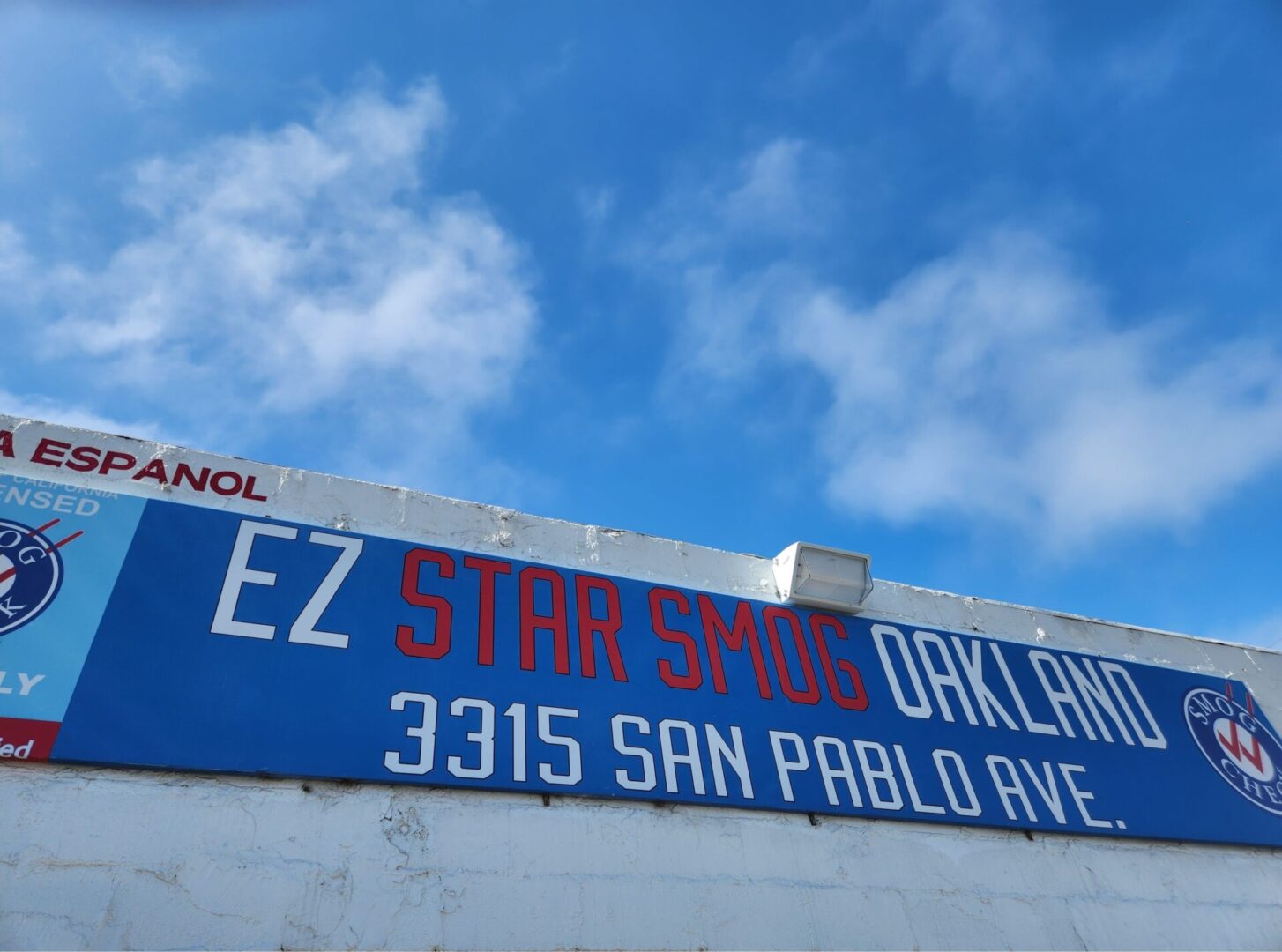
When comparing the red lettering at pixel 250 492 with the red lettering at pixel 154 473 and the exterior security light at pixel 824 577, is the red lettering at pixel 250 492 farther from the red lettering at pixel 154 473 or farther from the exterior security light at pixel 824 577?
the exterior security light at pixel 824 577

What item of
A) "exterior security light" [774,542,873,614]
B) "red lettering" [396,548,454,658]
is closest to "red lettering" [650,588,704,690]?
"exterior security light" [774,542,873,614]

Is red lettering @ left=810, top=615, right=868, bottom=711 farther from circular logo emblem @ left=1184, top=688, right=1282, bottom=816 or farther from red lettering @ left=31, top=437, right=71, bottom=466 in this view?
red lettering @ left=31, top=437, right=71, bottom=466

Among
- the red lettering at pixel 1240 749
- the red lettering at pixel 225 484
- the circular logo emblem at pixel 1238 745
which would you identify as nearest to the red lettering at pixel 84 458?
the red lettering at pixel 225 484

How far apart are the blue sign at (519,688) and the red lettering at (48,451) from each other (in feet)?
0.72

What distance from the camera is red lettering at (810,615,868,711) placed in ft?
25.8

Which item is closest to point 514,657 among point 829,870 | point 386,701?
point 386,701

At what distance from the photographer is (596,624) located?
290 inches

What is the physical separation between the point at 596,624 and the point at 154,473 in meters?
3.42

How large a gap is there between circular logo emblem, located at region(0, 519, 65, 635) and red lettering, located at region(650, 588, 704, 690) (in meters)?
4.17

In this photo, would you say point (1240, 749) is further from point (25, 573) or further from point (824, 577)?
point (25, 573)

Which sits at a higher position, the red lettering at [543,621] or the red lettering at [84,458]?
the red lettering at [84,458]

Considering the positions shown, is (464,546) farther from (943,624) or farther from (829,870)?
(943,624)

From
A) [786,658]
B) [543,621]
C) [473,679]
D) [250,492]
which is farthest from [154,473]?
[786,658]

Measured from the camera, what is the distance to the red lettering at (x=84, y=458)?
655 cm
